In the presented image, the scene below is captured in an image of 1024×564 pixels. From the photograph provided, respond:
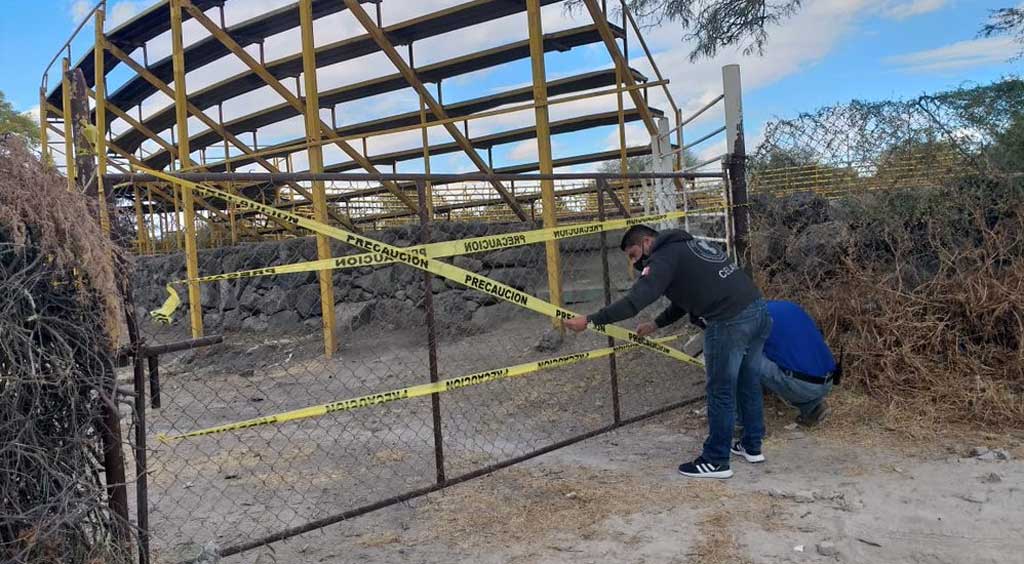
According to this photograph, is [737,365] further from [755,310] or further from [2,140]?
[2,140]

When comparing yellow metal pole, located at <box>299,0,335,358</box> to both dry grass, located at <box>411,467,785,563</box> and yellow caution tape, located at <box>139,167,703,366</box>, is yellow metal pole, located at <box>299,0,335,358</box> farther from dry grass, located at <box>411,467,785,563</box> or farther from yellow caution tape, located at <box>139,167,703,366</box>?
dry grass, located at <box>411,467,785,563</box>

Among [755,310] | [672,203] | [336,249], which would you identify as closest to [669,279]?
[755,310]

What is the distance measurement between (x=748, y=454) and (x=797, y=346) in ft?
2.68

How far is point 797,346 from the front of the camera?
4.72 metres

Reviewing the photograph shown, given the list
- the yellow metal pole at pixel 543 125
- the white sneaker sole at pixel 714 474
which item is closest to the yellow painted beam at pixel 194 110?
the yellow metal pole at pixel 543 125

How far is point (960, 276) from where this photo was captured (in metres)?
5.58

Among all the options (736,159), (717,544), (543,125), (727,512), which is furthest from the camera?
(543,125)

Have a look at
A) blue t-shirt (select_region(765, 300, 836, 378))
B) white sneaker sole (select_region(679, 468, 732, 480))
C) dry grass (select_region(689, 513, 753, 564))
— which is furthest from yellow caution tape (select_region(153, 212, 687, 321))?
dry grass (select_region(689, 513, 753, 564))

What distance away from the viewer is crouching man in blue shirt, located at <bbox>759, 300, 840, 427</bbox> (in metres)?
4.71

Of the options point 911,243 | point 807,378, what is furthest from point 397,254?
point 911,243

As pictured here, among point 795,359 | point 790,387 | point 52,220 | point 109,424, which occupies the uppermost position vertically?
point 52,220

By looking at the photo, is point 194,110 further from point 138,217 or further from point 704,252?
point 704,252

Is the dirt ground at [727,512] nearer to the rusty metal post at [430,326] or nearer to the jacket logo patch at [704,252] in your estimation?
the rusty metal post at [430,326]

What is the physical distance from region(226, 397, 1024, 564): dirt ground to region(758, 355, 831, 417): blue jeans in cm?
27
